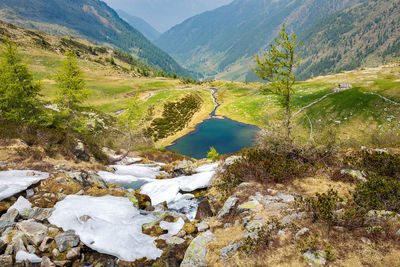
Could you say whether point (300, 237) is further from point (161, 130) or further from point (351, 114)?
point (161, 130)

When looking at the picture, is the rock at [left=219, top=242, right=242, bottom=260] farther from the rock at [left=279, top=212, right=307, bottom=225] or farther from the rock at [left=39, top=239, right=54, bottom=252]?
the rock at [left=39, top=239, right=54, bottom=252]

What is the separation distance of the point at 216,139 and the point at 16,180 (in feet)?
184

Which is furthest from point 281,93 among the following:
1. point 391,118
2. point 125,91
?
point 125,91

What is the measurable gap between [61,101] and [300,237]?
33.4 metres

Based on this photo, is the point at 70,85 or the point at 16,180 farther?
the point at 70,85

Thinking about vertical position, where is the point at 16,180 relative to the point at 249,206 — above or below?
above

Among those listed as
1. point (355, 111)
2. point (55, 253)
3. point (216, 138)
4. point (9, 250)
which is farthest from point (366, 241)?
point (355, 111)

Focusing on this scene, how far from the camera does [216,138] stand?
65.0 m

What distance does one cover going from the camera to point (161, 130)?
72562mm

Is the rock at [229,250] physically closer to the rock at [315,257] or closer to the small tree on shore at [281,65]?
the rock at [315,257]

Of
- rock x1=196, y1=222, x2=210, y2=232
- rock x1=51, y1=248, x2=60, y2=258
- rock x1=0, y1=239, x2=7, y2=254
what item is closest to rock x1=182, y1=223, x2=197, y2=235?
rock x1=196, y1=222, x2=210, y2=232

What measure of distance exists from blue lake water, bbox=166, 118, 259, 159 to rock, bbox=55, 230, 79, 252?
46.2 meters

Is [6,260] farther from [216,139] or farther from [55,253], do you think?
[216,139]

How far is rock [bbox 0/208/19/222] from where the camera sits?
758cm
